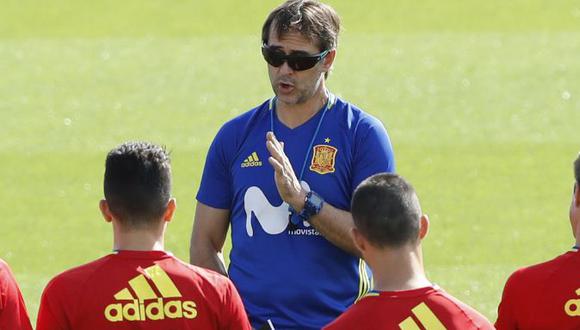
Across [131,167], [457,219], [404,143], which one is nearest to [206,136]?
[404,143]

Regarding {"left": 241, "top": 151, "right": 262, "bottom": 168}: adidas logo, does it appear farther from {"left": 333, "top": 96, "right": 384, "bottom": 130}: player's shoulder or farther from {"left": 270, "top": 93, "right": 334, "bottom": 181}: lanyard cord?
{"left": 333, "top": 96, "right": 384, "bottom": 130}: player's shoulder

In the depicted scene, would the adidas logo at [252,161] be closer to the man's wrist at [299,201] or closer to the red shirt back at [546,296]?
the man's wrist at [299,201]

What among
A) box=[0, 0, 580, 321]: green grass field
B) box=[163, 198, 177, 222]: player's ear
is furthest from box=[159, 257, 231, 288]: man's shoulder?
box=[0, 0, 580, 321]: green grass field

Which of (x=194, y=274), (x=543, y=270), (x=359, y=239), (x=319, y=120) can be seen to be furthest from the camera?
(x=319, y=120)

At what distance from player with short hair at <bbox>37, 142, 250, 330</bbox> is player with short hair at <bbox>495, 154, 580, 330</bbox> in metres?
0.95

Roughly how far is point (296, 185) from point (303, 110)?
0.46m

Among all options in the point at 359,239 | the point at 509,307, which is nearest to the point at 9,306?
the point at 359,239

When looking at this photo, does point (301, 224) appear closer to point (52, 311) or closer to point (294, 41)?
point (294, 41)

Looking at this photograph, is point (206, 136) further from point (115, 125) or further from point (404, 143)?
point (404, 143)

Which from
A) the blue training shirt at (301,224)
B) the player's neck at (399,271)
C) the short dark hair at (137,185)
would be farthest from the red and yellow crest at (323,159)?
the player's neck at (399,271)

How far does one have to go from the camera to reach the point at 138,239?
14.4 feet

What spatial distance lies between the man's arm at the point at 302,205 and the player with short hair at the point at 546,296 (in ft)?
2.42

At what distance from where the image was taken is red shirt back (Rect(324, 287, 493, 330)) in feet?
13.1

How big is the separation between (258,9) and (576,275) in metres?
11.7
